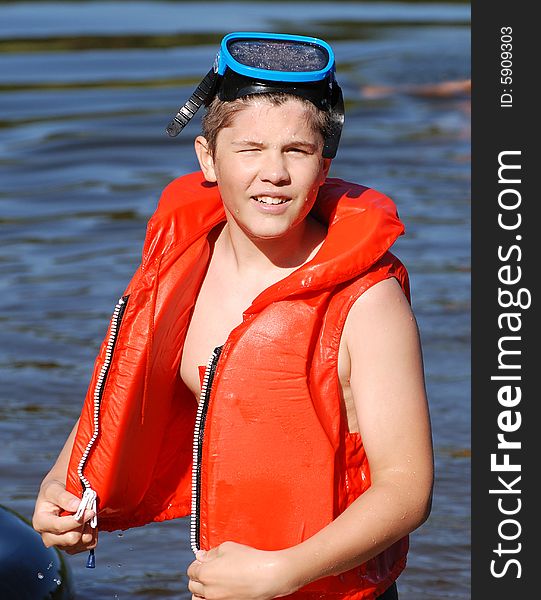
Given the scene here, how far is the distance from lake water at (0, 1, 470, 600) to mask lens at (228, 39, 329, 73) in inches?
96.2

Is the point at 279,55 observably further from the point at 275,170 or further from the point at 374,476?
the point at 374,476

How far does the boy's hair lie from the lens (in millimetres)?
3338

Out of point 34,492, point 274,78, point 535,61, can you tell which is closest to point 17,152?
point 34,492

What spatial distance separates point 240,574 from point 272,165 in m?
1.03

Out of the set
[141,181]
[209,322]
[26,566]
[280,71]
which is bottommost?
[26,566]

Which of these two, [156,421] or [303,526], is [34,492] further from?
[303,526]

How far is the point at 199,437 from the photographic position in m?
3.43

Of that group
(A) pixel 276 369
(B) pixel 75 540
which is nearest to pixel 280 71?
(A) pixel 276 369

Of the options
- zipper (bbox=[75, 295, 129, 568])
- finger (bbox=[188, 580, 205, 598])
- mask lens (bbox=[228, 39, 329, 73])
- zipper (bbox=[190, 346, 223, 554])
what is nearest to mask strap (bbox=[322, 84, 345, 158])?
mask lens (bbox=[228, 39, 329, 73])

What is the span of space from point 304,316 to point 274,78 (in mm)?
617

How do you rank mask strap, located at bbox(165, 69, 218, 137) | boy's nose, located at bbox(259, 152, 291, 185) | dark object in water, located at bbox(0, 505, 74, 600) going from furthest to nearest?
dark object in water, located at bbox(0, 505, 74, 600) < mask strap, located at bbox(165, 69, 218, 137) < boy's nose, located at bbox(259, 152, 291, 185)

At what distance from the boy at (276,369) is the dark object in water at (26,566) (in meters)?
0.75

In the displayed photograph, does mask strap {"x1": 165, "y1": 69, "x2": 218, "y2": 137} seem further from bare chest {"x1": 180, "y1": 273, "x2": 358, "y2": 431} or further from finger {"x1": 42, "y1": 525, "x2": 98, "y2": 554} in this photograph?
finger {"x1": 42, "y1": 525, "x2": 98, "y2": 554}

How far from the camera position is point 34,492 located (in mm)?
5746
